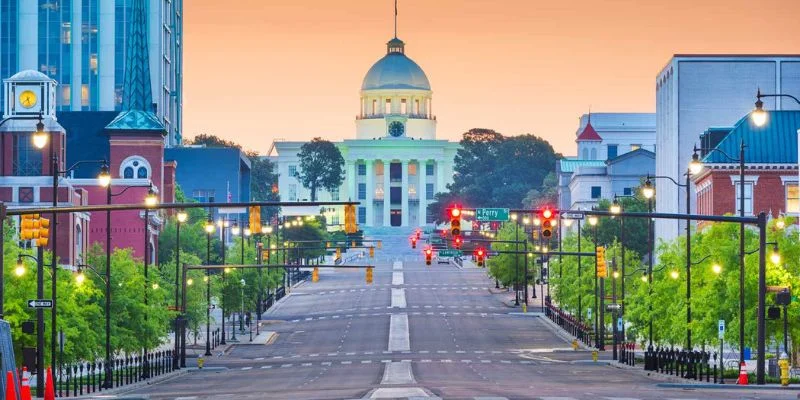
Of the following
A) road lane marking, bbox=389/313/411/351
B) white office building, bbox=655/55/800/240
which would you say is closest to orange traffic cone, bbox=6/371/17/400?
road lane marking, bbox=389/313/411/351

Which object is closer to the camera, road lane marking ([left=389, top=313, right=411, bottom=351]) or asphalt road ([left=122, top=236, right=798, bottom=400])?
asphalt road ([left=122, top=236, right=798, bottom=400])

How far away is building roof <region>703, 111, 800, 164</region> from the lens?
128625 millimetres

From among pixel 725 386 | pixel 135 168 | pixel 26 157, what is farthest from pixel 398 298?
pixel 725 386

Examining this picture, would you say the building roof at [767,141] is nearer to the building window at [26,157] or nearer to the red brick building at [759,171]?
the red brick building at [759,171]

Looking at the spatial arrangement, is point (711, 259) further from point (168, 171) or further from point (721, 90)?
point (168, 171)

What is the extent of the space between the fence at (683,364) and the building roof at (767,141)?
38808mm

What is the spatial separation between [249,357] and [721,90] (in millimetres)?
63392

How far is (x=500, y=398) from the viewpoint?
60.0 m

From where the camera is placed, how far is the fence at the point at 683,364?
74.9 metres

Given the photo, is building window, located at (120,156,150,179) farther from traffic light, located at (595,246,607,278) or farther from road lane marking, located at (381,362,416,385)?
road lane marking, located at (381,362,416,385)

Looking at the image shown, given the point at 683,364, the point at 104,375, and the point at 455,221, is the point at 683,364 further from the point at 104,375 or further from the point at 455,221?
the point at 104,375

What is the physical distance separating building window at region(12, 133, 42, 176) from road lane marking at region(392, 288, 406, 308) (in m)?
39.5

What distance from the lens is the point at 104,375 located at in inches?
3337

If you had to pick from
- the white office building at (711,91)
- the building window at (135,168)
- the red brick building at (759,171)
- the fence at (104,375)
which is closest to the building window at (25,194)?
the fence at (104,375)
